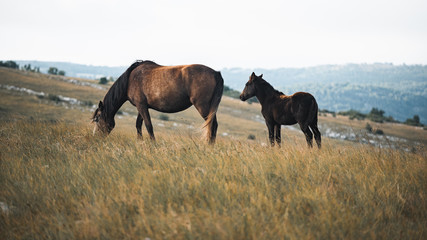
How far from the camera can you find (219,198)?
12.9 ft

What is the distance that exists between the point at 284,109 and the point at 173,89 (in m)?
3.10

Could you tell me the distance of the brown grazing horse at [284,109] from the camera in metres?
8.40

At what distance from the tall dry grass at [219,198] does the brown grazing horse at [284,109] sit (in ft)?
8.34

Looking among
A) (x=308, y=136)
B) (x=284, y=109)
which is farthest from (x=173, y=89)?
(x=308, y=136)

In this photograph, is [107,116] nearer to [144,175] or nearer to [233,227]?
[144,175]

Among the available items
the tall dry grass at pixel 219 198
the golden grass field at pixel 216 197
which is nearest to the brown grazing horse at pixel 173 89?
the golden grass field at pixel 216 197

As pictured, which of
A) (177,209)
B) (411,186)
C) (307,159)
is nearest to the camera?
(177,209)

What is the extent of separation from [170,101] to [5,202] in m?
4.65

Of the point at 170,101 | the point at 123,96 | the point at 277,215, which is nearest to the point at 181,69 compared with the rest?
the point at 170,101

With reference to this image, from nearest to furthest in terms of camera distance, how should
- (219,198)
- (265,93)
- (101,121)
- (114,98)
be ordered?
1. (219,198)
2. (101,121)
3. (114,98)
4. (265,93)

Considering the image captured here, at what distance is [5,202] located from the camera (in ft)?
14.7

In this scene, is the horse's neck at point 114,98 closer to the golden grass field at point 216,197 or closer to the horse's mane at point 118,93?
the horse's mane at point 118,93

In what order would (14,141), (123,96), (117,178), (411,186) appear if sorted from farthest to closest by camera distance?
(123,96), (14,141), (117,178), (411,186)

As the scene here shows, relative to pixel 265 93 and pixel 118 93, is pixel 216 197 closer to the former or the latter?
pixel 265 93
